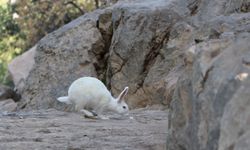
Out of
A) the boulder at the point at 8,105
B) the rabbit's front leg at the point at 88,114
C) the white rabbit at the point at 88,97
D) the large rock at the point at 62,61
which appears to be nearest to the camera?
the rabbit's front leg at the point at 88,114

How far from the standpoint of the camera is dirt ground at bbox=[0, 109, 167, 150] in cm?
619

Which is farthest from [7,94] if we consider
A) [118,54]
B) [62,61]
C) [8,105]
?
[118,54]

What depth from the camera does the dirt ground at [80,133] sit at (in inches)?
244

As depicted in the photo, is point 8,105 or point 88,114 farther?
point 8,105

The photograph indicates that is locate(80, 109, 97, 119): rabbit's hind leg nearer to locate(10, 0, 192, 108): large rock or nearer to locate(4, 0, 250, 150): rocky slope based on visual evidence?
locate(4, 0, 250, 150): rocky slope

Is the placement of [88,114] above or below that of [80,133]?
below

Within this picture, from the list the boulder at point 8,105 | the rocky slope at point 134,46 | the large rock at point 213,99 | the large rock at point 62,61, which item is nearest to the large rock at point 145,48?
the rocky slope at point 134,46

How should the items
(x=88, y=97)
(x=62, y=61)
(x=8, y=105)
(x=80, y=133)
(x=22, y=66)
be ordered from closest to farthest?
(x=80, y=133) → (x=88, y=97) → (x=62, y=61) → (x=8, y=105) → (x=22, y=66)

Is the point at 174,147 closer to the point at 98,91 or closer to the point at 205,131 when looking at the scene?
the point at 205,131

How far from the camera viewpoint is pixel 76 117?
915 centimetres

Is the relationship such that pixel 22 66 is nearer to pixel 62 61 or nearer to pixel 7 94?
pixel 7 94

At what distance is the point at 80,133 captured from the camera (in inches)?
278

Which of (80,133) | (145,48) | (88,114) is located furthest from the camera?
(145,48)

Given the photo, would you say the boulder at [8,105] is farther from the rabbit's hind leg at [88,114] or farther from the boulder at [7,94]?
the rabbit's hind leg at [88,114]
